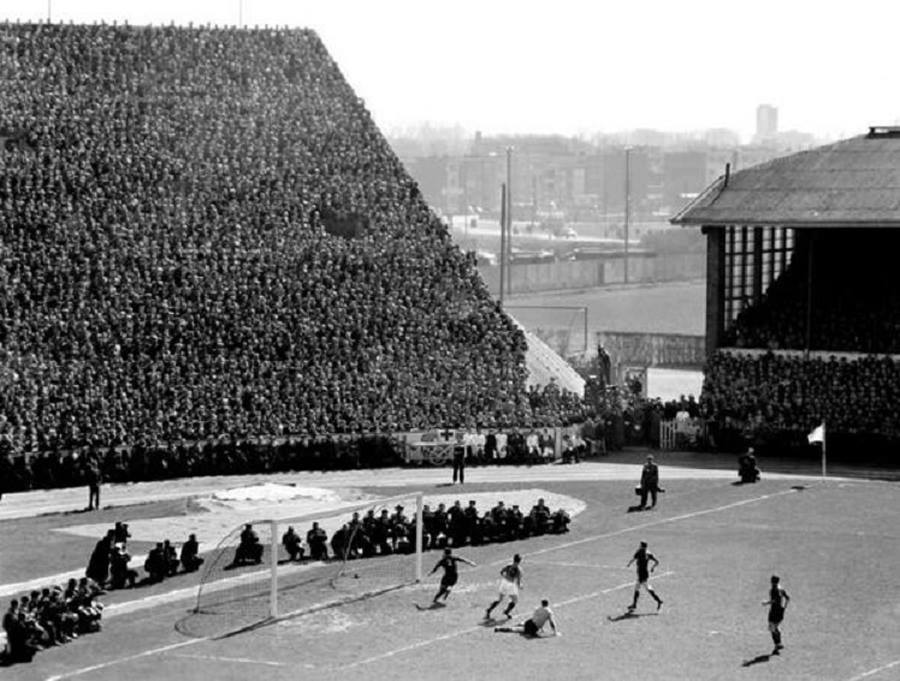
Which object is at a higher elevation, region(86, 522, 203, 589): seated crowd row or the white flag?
the white flag

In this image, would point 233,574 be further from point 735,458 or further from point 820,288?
point 820,288

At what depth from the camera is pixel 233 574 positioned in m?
49.1

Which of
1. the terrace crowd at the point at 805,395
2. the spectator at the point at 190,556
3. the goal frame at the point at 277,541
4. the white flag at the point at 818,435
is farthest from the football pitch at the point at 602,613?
the terrace crowd at the point at 805,395

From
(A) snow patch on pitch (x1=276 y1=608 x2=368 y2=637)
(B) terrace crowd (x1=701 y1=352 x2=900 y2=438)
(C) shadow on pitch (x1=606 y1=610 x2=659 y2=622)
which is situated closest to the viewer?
(A) snow patch on pitch (x1=276 y1=608 x2=368 y2=637)

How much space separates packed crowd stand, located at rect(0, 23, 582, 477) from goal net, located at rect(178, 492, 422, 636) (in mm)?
12131

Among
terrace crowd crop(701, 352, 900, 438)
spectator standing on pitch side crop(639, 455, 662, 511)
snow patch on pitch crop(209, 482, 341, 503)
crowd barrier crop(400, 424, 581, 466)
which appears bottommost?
snow patch on pitch crop(209, 482, 341, 503)

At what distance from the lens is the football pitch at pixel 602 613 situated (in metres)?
40.2

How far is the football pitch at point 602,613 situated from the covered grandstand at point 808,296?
11483 mm

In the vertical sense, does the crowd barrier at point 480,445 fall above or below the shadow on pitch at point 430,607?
above

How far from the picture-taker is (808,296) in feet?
242

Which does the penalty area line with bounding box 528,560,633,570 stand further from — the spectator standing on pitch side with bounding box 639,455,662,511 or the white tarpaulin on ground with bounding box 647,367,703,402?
the white tarpaulin on ground with bounding box 647,367,703,402

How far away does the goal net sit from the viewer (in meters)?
45.0

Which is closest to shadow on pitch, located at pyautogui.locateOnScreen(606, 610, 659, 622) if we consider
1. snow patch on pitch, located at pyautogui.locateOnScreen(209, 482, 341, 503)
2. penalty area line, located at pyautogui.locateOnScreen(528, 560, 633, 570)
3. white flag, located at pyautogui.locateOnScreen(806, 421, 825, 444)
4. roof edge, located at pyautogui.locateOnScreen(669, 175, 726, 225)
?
penalty area line, located at pyautogui.locateOnScreen(528, 560, 633, 570)

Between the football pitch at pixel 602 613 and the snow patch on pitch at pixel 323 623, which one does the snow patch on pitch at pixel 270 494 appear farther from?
the snow patch on pitch at pixel 323 623
